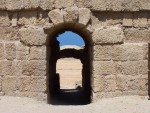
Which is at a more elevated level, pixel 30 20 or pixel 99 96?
pixel 30 20

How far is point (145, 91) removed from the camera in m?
9.38

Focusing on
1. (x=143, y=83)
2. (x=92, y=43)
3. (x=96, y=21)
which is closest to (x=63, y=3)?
(x=96, y=21)

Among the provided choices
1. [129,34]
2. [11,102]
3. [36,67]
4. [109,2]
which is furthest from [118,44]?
[11,102]

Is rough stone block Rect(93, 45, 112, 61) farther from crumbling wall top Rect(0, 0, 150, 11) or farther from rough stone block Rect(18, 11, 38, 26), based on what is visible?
rough stone block Rect(18, 11, 38, 26)

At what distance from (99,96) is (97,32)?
1.75m

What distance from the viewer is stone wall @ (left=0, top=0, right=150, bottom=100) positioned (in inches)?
367

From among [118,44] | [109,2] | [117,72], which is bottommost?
[117,72]

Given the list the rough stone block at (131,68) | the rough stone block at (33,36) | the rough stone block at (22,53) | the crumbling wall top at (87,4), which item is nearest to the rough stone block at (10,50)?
the rough stone block at (22,53)

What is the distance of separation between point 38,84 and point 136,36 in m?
3.01

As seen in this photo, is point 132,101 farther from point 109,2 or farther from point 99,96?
point 109,2

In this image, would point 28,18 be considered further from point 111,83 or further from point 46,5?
point 111,83

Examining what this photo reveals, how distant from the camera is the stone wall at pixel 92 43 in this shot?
9.33 metres

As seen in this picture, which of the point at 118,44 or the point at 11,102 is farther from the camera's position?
the point at 118,44

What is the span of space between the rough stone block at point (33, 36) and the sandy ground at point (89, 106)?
156 centimetres
